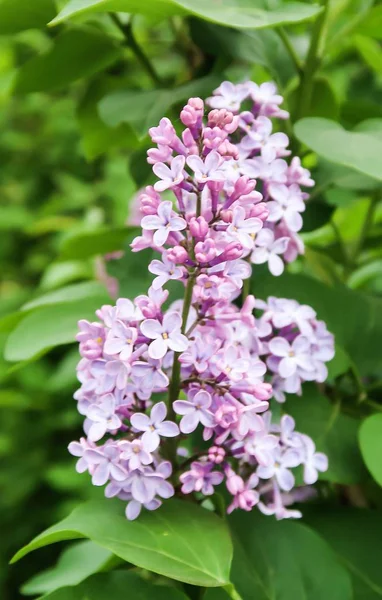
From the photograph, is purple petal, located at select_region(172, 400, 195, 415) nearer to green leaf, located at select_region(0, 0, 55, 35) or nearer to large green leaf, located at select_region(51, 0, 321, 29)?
large green leaf, located at select_region(51, 0, 321, 29)

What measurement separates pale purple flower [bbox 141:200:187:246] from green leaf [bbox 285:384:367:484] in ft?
0.67

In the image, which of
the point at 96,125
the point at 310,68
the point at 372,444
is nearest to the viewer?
the point at 372,444

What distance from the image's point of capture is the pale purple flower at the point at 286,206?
1.73 ft

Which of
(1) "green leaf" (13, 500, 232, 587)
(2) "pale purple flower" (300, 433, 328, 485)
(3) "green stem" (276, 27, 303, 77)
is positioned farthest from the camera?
(3) "green stem" (276, 27, 303, 77)

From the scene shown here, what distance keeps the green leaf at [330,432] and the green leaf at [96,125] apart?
0.34 meters

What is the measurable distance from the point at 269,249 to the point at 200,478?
16 centimetres

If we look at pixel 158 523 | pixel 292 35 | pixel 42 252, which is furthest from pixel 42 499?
pixel 158 523

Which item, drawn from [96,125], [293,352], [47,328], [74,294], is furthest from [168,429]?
[96,125]

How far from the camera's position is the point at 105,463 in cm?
48

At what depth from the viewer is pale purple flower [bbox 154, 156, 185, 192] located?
1.49ft

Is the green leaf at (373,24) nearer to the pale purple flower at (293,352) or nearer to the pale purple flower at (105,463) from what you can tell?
the pale purple flower at (293,352)

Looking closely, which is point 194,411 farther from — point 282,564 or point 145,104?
point 145,104

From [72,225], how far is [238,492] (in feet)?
3.58

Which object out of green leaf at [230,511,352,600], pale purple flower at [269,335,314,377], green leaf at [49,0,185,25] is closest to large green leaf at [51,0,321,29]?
green leaf at [49,0,185,25]
